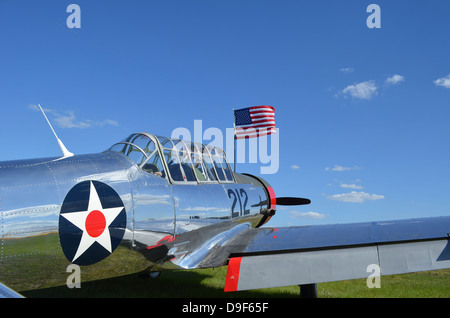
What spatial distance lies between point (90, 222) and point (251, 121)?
25.9 feet

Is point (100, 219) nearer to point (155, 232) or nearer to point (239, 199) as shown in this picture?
point (155, 232)

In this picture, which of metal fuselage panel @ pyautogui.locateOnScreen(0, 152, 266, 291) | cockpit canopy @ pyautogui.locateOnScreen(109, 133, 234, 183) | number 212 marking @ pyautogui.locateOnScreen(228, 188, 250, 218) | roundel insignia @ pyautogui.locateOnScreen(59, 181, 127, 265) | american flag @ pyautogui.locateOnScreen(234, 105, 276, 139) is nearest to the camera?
metal fuselage panel @ pyautogui.locateOnScreen(0, 152, 266, 291)

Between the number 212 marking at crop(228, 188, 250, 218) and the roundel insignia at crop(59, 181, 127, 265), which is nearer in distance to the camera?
the roundel insignia at crop(59, 181, 127, 265)

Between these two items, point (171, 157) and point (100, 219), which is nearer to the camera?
point (100, 219)

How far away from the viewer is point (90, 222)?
4.12 meters

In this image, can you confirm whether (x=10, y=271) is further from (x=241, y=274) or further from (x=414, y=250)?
(x=414, y=250)

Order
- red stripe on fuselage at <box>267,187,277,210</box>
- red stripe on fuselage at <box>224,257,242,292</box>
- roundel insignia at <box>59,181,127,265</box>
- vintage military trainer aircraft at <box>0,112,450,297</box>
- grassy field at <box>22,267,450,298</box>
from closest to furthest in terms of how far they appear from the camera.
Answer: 1. vintage military trainer aircraft at <box>0,112,450,297</box>
2. roundel insignia at <box>59,181,127,265</box>
3. red stripe on fuselage at <box>224,257,242,292</box>
4. grassy field at <box>22,267,450,298</box>
5. red stripe on fuselage at <box>267,187,277,210</box>

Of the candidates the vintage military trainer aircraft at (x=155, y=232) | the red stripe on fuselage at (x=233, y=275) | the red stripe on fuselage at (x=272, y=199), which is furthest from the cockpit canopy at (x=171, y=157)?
the red stripe on fuselage at (x=272, y=199)

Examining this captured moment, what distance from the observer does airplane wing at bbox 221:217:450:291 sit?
184 inches

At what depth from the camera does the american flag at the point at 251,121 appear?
11359 millimetres

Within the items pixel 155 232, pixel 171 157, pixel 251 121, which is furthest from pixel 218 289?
pixel 251 121

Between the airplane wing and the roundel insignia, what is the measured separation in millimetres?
1634

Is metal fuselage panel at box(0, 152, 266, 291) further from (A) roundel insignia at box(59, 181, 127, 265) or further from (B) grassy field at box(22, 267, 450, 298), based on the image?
(B) grassy field at box(22, 267, 450, 298)

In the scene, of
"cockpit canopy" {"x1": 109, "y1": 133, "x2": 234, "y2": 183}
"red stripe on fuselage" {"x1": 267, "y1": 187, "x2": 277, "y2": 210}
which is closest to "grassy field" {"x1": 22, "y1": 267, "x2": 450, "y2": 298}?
"red stripe on fuselage" {"x1": 267, "y1": 187, "x2": 277, "y2": 210}
